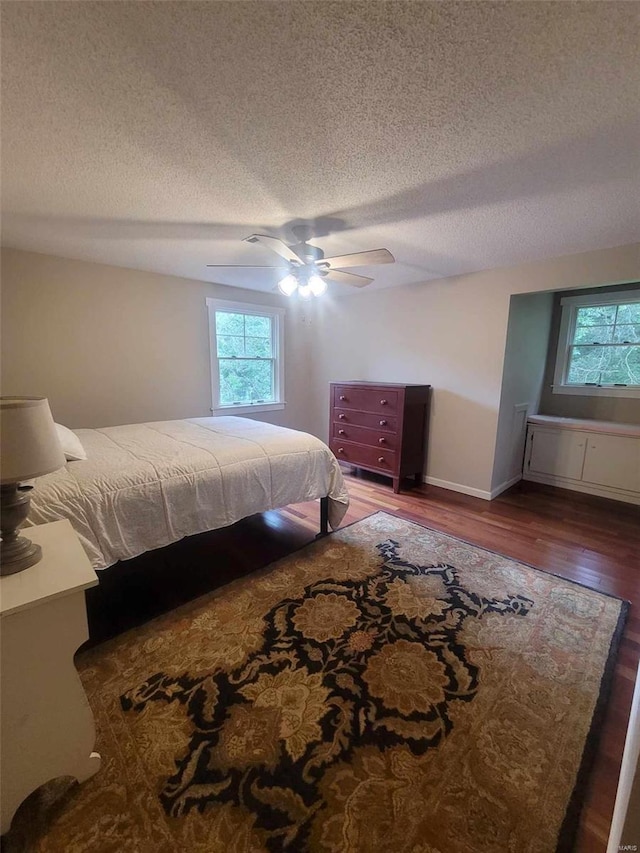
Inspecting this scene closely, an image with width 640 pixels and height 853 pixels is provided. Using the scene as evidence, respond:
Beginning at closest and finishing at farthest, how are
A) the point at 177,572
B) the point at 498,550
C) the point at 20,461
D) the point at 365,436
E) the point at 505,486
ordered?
the point at 20,461 → the point at 177,572 → the point at 498,550 → the point at 505,486 → the point at 365,436

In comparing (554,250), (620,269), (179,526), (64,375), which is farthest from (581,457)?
(64,375)

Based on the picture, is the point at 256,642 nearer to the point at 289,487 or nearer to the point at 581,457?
the point at 289,487

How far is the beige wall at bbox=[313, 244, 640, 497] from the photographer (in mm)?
2940

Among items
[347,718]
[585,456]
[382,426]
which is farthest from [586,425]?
[347,718]

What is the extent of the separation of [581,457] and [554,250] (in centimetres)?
218

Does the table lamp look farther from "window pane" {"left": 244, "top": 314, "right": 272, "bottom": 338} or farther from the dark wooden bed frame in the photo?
"window pane" {"left": 244, "top": 314, "right": 272, "bottom": 338}

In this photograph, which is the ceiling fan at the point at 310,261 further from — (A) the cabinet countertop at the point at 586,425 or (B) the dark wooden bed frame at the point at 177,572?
(A) the cabinet countertop at the point at 586,425

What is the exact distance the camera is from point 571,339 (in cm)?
407

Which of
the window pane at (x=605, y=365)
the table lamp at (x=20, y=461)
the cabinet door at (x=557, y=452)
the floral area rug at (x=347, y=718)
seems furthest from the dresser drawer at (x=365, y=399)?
the table lamp at (x=20, y=461)

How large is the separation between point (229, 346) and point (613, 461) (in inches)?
171

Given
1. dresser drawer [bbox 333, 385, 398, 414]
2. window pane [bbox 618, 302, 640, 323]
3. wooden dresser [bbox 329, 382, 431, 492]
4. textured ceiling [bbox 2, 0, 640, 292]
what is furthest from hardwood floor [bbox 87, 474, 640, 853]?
textured ceiling [bbox 2, 0, 640, 292]

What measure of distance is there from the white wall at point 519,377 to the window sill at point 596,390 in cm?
23

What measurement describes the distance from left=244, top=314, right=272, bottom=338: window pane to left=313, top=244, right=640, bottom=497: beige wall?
2.94ft

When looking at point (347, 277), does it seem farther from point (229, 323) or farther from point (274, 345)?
point (274, 345)
